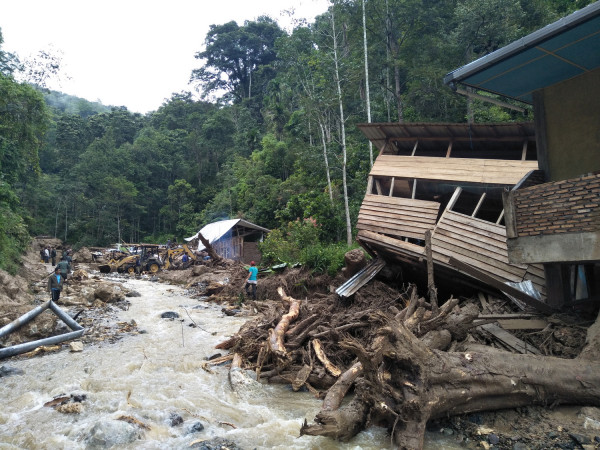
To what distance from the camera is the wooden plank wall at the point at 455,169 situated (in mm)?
10047

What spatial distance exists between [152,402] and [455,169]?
906cm

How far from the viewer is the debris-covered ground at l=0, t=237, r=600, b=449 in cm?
462

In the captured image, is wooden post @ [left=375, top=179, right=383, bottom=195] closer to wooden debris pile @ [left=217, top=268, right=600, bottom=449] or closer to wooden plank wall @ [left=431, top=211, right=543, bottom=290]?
wooden plank wall @ [left=431, top=211, right=543, bottom=290]

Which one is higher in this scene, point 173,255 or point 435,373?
point 435,373

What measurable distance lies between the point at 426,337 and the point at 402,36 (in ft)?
92.0

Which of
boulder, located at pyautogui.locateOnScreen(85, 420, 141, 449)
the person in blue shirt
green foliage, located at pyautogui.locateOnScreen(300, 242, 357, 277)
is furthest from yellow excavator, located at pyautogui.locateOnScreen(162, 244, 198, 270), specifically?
boulder, located at pyautogui.locateOnScreen(85, 420, 141, 449)

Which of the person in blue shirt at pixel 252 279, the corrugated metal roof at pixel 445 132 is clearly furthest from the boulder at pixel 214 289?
the corrugated metal roof at pixel 445 132

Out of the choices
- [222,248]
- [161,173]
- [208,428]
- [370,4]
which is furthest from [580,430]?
[161,173]

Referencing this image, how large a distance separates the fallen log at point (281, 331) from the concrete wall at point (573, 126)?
6143 mm

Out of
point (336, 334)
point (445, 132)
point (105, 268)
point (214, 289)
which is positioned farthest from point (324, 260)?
point (105, 268)

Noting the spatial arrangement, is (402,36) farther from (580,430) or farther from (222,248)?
(580,430)

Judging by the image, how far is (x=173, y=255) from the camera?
89.4 feet

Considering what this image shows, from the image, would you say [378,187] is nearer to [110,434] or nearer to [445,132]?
[445,132]

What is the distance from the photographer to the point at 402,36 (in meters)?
28.7
